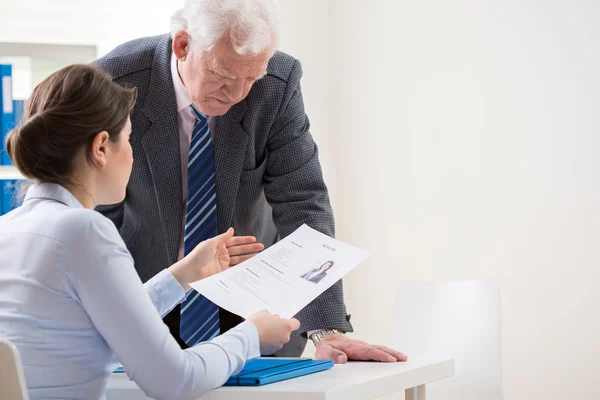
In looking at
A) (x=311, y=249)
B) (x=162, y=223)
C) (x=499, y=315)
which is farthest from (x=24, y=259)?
(x=499, y=315)

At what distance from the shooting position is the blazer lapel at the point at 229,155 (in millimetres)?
1889

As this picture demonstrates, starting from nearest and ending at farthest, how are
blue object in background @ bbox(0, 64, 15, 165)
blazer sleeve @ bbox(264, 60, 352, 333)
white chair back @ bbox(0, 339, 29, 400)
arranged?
white chair back @ bbox(0, 339, 29, 400) < blazer sleeve @ bbox(264, 60, 352, 333) < blue object in background @ bbox(0, 64, 15, 165)

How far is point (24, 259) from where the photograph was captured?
1112 millimetres

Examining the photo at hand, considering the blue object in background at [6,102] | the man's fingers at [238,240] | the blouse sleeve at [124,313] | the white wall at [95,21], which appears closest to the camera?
the blouse sleeve at [124,313]

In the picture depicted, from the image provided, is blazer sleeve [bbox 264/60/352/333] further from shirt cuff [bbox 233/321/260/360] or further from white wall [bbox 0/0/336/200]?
white wall [bbox 0/0/336/200]

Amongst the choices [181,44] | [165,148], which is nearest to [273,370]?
[165,148]

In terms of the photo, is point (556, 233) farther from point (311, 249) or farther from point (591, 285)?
point (311, 249)

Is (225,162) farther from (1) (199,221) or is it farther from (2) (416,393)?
(2) (416,393)

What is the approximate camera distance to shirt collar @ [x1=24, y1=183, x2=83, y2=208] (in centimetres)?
121

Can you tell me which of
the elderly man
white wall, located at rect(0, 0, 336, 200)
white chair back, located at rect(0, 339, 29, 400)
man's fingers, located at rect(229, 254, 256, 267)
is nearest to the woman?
white chair back, located at rect(0, 339, 29, 400)

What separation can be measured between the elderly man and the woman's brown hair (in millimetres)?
526

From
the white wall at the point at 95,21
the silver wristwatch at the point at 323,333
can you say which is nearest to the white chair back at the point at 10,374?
the silver wristwatch at the point at 323,333

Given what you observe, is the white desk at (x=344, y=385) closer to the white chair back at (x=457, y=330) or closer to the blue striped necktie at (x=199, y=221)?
the blue striped necktie at (x=199, y=221)

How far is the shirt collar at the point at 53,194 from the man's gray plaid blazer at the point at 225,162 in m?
0.64
